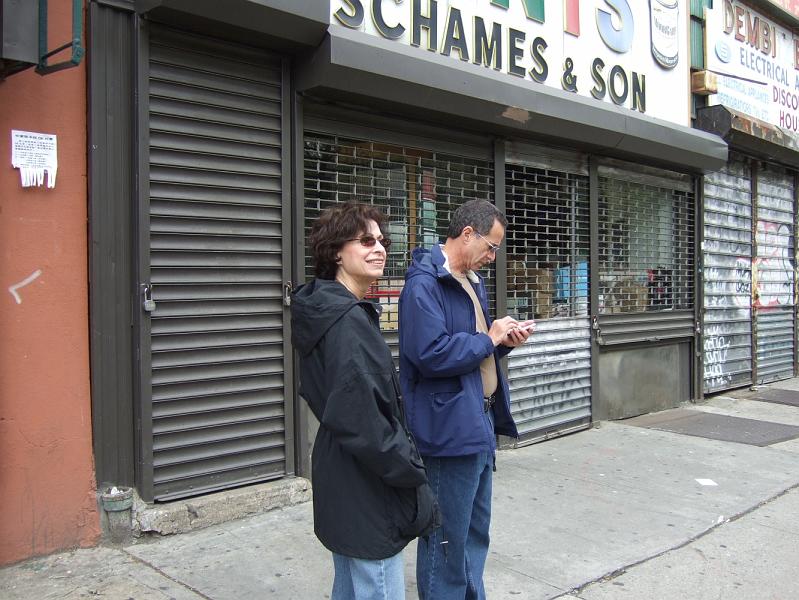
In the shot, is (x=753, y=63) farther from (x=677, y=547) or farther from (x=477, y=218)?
(x=477, y=218)

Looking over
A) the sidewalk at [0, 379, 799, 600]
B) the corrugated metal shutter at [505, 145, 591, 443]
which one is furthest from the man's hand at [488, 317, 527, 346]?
the corrugated metal shutter at [505, 145, 591, 443]

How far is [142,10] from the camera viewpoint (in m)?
4.04

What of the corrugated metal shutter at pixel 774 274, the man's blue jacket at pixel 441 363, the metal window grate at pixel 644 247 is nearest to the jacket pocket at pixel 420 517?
the man's blue jacket at pixel 441 363

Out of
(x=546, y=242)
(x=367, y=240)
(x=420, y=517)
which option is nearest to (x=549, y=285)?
(x=546, y=242)

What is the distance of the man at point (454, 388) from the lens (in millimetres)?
2799

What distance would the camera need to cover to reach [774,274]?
34.3ft

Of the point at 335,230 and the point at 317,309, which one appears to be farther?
the point at 335,230

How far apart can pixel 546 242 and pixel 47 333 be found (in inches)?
183

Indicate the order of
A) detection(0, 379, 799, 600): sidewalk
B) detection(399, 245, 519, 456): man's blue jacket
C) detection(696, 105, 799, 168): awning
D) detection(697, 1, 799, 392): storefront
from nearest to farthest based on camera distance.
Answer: detection(399, 245, 519, 456): man's blue jacket
detection(0, 379, 799, 600): sidewalk
detection(696, 105, 799, 168): awning
detection(697, 1, 799, 392): storefront

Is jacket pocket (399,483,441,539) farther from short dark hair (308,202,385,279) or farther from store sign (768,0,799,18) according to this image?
store sign (768,0,799,18)

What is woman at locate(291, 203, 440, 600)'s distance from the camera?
83.0 inches

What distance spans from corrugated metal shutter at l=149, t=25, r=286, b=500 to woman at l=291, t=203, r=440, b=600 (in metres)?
2.17

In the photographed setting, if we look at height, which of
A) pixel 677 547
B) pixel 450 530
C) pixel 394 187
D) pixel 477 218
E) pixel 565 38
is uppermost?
pixel 565 38

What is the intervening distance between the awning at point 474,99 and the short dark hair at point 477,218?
79.6 inches
